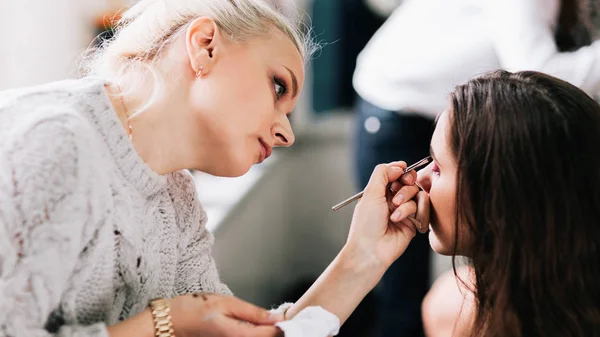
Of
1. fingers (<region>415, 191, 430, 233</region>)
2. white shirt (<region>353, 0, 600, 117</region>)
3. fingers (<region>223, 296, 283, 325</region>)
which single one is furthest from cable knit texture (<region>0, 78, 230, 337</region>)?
white shirt (<region>353, 0, 600, 117</region>)

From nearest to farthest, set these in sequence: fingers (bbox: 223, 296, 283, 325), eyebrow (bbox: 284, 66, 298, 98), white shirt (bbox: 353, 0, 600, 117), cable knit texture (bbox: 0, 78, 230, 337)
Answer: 1. cable knit texture (bbox: 0, 78, 230, 337)
2. fingers (bbox: 223, 296, 283, 325)
3. eyebrow (bbox: 284, 66, 298, 98)
4. white shirt (bbox: 353, 0, 600, 117)

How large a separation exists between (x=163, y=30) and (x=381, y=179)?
0.39m

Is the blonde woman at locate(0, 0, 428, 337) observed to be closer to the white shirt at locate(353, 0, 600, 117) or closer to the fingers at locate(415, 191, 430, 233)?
the fingers at locate(415, 191, 430, 233)

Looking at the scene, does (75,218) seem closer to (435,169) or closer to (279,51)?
(279,51)

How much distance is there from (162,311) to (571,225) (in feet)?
1.82

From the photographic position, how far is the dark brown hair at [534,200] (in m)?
0.96

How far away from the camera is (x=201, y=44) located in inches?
39.6

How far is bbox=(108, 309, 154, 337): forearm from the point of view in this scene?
0.89 m

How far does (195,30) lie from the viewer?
1.01 meters

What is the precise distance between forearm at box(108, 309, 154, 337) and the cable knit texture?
21mm

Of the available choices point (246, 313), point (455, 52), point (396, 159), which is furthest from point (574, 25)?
point (246, 313)

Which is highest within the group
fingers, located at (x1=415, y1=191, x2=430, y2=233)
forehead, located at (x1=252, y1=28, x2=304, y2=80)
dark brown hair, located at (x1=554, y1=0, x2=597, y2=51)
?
forehead, located at (x1=252, y1=28, x2=304, y2=80)

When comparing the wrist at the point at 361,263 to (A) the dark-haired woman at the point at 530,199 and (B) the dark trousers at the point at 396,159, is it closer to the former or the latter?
(A) the dark-haired woman at the point at 530,199

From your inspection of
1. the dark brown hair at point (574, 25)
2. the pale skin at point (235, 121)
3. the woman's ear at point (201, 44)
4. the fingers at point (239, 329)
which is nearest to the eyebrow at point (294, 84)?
the pale skin at point (235, 121)
